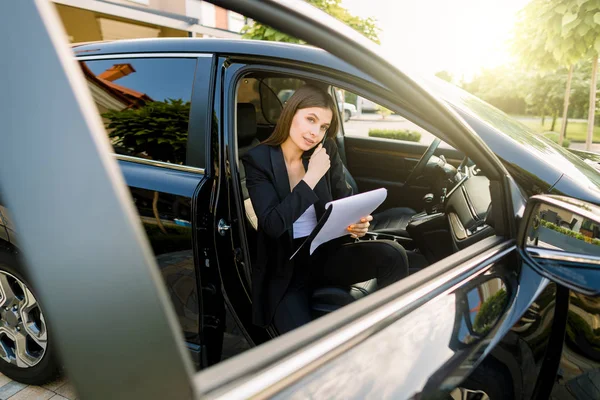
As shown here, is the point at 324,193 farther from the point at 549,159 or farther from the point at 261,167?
the point at 549,159

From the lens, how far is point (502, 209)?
52.3 inches

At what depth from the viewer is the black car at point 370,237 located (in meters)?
0.87

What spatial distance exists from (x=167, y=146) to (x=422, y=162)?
1914mm

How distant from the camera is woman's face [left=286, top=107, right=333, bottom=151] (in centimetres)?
193

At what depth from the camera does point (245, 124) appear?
7.15 feet

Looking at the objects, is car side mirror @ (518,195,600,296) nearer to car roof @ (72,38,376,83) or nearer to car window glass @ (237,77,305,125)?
car roof @ (72,38,376,83)

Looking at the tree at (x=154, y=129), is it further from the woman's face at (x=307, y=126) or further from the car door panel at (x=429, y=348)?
the car door panel at (x=429, y=348)

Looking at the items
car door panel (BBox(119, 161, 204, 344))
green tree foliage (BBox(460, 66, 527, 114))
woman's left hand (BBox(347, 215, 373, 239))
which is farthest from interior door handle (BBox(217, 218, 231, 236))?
green tree foliage (BBox(460, 66, 527, 114))

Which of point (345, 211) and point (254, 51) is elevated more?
point (254, 51)

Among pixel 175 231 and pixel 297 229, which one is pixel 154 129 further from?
pixel 297 229

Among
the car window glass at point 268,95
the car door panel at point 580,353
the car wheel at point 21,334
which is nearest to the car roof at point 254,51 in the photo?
the car door panel at point 580,353

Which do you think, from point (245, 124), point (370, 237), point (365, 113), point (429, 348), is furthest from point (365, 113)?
point (429, 348)

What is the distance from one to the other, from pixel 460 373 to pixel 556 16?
7.09 metres

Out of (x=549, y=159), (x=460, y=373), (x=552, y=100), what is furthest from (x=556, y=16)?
(x=552, y=100)
